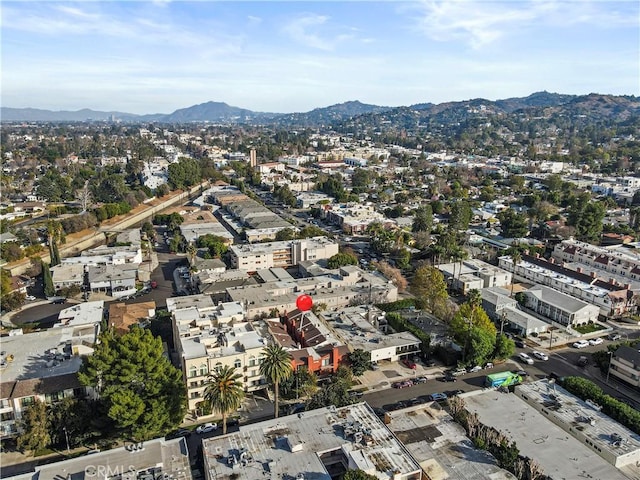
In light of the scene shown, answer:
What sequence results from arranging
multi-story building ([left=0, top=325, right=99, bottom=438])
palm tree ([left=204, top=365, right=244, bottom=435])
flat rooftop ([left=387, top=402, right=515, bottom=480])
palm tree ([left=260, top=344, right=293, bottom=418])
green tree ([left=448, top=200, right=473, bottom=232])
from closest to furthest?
1. flat rooftop ([left=387, top=402, right=515, bottom=480])
2. palm tree ([left=204, top=365, right=244, bottom=435])
3. multi-story building ([left=0, top=325, right=99, bottom=438])
4. palm tree ([left=260, top=344, right=293, bottom=418])
5. green tree ([left=448, top=200, right=473, bottom=232])

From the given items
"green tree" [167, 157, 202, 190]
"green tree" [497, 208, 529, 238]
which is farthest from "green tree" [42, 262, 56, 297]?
"green tree" [497, 208, 529, 238]

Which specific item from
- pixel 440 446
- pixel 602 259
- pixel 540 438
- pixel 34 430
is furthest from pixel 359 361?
pixel 602 259

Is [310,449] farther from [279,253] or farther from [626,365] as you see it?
[279,253]

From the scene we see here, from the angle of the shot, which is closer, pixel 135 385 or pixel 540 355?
pixel 135 385

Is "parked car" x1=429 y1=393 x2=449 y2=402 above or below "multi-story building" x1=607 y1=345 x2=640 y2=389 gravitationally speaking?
below

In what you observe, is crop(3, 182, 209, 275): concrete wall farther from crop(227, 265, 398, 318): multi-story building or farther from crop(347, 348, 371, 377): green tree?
crop(347, 348, 371, 377): green tree

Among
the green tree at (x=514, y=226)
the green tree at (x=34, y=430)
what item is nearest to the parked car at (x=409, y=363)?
the green tree at (x=34, y=430)
